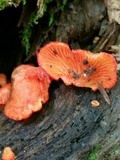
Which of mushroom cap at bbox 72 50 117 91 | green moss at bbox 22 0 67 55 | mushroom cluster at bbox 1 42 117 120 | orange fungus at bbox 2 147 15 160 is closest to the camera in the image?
orange fungus at bbox 2 147 15 160

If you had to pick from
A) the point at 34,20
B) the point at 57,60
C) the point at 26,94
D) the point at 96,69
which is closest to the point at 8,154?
the point at 26,94

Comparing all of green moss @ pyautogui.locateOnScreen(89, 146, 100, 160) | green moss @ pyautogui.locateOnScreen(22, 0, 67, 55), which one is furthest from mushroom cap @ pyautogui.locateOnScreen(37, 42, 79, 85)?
green moss @ pyautogui.locateOnScreen(89, 146, 100, 160)

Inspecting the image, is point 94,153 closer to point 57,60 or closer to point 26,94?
point 26,94

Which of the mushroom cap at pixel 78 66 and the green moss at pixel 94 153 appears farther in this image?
the mushroom cap at pixel 78 66

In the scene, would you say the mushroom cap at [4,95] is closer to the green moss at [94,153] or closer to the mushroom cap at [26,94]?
the mushroom cap at [26,94]

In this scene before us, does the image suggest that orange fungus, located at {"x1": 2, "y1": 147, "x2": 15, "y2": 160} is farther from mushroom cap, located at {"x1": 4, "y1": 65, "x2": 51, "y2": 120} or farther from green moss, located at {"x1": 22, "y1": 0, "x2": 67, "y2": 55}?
green moss, located at {"x1": 22, "y1": 0, "x2": 67, "y2": 55}

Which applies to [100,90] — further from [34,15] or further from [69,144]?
[34,15]

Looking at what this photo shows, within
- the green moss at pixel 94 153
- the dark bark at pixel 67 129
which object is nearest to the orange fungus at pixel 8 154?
the dark bark at pixel 67 129
